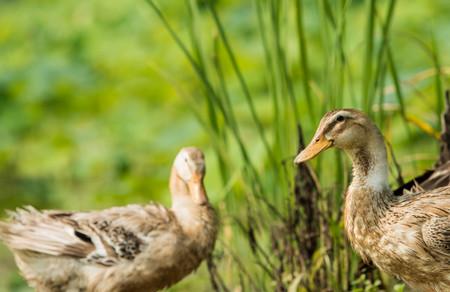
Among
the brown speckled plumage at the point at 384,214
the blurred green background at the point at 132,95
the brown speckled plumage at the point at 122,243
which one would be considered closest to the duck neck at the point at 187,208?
the brown speckled plumage at the point at 122,243

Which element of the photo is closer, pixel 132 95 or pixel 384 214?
pixel 384 214

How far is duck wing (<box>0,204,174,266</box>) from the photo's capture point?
630cm

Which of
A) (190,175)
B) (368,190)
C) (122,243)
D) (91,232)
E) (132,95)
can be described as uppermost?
(132,95)

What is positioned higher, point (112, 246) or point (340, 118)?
point (340, 118)

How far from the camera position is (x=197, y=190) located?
6.39m

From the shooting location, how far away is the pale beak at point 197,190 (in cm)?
637

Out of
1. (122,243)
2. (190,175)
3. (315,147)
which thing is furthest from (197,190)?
(315,147)

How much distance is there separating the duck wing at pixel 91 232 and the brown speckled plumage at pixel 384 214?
1.15 m

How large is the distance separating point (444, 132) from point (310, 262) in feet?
2.95

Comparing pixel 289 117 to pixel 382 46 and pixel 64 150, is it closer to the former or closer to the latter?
pixel 382 46

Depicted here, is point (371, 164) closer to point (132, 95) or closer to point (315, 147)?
point (315, 147)

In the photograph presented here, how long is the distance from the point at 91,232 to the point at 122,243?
189mm

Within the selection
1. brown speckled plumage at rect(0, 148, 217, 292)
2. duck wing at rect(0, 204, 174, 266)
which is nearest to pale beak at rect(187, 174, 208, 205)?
brown speckled plumage at rect(0, 148, 217, 292)

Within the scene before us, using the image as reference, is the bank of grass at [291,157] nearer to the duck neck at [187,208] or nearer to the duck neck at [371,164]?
the duck neck at [187,208]
